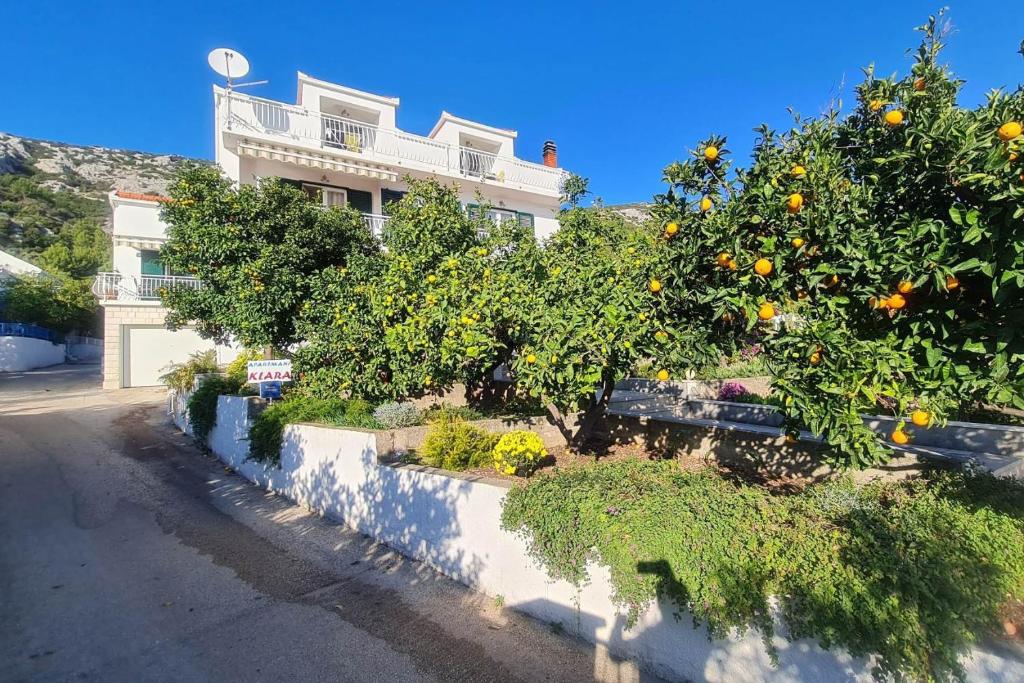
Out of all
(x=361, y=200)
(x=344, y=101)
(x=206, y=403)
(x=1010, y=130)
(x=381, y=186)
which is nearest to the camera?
(x=1010, y=130)

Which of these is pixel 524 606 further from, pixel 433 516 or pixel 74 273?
pixel 74 273

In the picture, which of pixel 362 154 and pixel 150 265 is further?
pixel 150 265

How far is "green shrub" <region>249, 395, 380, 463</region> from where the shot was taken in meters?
8.62

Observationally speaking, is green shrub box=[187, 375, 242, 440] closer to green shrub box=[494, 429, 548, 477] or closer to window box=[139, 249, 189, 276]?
green shrub box=[494, 429, 548, 477]

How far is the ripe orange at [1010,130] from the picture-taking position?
2363 mm

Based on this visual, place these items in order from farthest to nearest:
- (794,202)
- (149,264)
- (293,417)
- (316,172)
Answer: (149,264)
(316,172)
(293,417)
(794,202)

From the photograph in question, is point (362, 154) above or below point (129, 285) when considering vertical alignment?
→ above

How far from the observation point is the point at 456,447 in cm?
663

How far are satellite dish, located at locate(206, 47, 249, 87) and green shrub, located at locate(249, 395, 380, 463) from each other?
40.0ft

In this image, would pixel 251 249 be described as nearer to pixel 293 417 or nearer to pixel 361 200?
pixel 293 417

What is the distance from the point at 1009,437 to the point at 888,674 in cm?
607

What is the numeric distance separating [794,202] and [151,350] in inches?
1001

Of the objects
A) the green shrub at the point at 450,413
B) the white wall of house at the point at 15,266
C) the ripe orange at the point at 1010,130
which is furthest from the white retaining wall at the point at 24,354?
the ripe orange at the point at 1010,130

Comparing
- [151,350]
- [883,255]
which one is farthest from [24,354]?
[883,255]
